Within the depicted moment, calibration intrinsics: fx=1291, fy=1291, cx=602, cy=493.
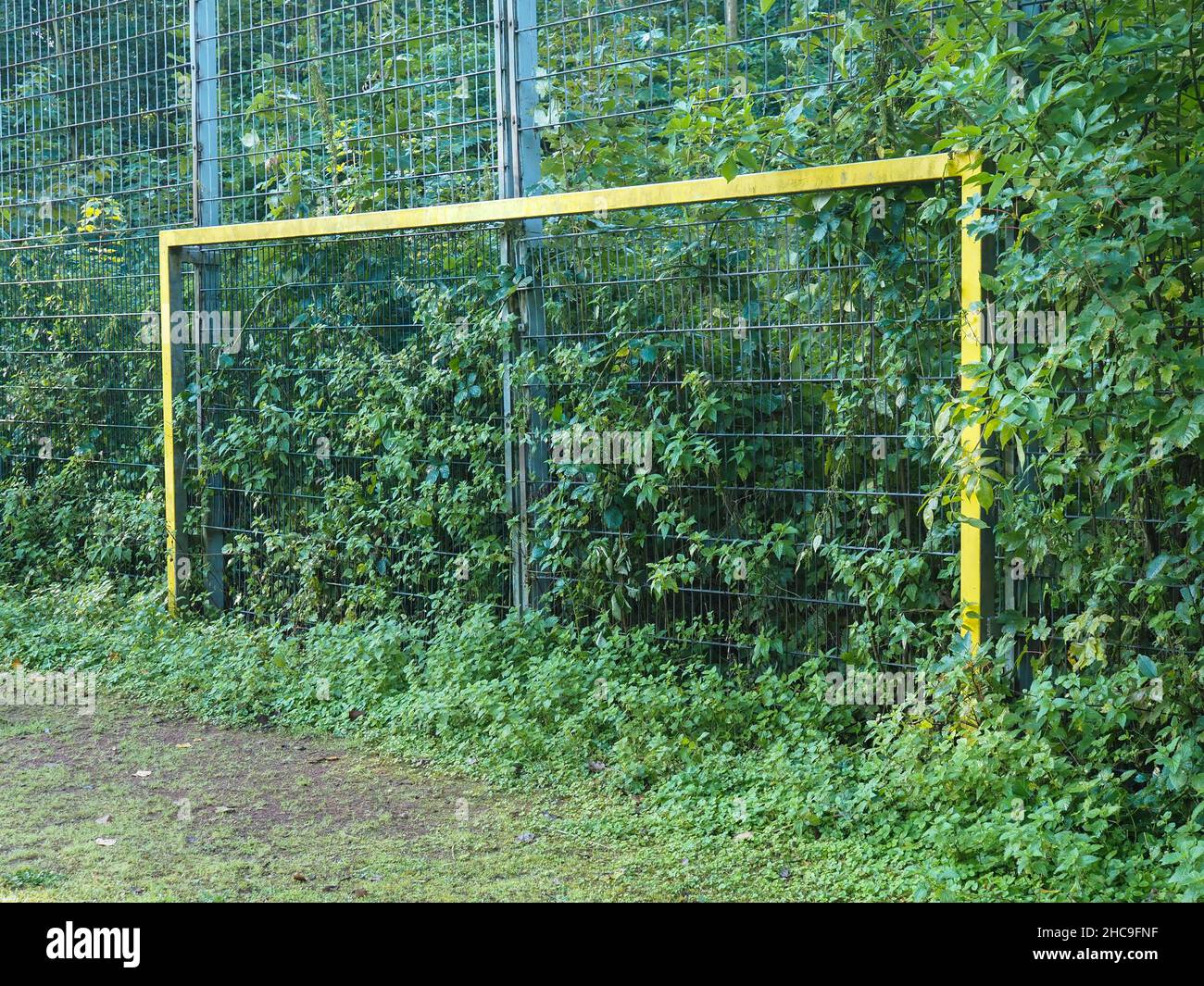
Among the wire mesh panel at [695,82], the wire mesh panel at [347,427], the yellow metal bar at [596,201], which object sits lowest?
the wire mesh panel at [347,427]

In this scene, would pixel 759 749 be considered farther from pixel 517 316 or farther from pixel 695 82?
pixel 695 82

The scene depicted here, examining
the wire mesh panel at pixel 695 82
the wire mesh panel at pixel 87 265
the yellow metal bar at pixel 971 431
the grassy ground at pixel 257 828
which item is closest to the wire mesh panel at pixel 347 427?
the wire mesh panel at pixel 87 265

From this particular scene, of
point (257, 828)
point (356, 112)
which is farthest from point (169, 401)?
point (257, 828)

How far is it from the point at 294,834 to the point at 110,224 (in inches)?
259

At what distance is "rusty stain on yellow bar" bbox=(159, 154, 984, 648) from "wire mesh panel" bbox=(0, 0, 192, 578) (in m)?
0.60

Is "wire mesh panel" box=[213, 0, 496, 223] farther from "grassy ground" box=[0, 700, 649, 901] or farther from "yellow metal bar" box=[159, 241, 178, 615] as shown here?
"grassy ground" box=[0, 700, 649, 901]

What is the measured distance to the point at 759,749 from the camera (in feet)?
18.6

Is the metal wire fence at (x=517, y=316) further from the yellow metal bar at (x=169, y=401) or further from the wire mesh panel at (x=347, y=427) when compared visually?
the yellow metal bar at (x=169, y=401)

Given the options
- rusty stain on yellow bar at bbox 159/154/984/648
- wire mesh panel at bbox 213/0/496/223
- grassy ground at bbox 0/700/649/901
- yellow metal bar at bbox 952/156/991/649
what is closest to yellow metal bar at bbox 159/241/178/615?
rusty stain on yellow bar at bbox 159/154/984/648

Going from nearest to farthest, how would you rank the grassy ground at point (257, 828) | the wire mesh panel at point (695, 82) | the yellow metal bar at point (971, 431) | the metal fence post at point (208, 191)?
the grassy ground at point (257, 828) → the yellow metal bar at point (971, 431) → the wire mesh panel at point (695, 82) → the metal fence post at point (208, 191)

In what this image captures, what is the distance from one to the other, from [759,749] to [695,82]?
345cm

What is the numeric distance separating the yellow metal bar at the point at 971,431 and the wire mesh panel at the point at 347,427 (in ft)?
8.62

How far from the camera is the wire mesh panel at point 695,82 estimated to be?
583 centimetres
